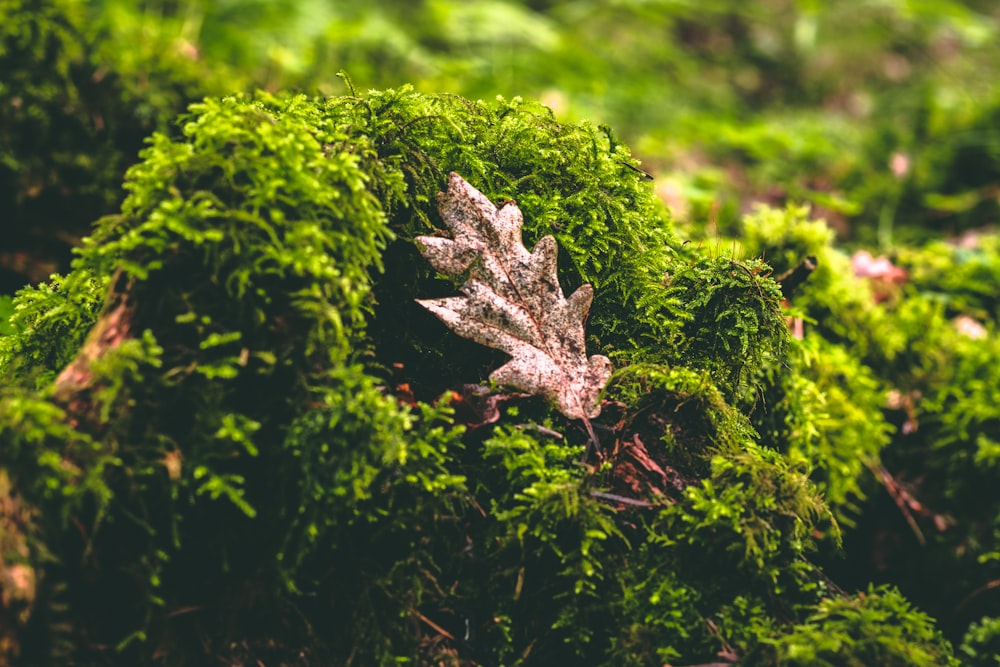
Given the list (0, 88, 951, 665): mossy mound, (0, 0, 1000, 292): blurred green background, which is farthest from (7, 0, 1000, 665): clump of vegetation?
(0, 0, 1000, 292): blurred green background

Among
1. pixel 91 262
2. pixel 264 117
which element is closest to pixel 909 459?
pixel 264 117

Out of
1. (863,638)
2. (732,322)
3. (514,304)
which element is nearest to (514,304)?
(514,304)

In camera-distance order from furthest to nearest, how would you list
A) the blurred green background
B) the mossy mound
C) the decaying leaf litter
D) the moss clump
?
the blurred green background → the moss clump → the decaying leaf litter → the mossy mound

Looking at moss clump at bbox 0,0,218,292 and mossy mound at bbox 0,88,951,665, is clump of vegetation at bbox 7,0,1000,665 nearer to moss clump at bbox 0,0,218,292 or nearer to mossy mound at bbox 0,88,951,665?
mossy mound at bbox 0,88,951,665

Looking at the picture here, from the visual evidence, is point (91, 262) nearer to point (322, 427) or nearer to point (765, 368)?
point (322, 427)

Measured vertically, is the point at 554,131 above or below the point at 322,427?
above

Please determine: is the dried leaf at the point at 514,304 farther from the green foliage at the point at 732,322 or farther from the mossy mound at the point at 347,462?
the green foliage at the point at 732,322

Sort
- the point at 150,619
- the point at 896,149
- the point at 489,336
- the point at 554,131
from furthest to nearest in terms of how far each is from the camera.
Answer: the point at 896,149 → the point at 554,131 → the point at 489,336 → the point at 150,619
